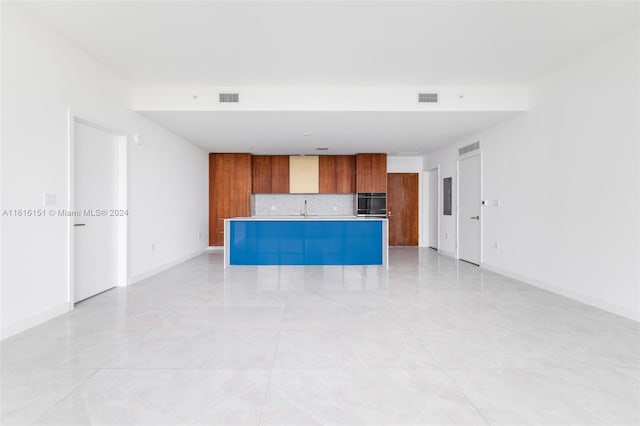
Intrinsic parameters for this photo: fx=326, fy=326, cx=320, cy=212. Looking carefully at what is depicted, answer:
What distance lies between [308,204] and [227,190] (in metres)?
2.21

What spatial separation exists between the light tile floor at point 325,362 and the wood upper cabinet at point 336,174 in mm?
4991

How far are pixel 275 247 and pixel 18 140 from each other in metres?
3.93

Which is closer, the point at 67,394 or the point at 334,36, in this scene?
the point at 67,394

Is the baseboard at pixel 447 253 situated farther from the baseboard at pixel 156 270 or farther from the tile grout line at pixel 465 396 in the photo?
the baseboard at pixel 156 270

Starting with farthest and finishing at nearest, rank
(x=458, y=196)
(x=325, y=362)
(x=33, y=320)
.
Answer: (x=458, y=196) → (x=33, y=320) → (x=325, y=362)

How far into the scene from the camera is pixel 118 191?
15.1 ft

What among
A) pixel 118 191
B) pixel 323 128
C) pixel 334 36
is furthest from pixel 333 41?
pixel 118 191

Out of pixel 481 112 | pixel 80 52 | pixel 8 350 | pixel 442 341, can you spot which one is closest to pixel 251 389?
pixel 442 341

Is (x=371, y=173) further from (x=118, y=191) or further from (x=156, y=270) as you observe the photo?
(x=118, y=191)

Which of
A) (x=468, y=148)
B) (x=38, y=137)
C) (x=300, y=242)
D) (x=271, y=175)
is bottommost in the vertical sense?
(x=300, y=242)

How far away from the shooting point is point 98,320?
3213 millimetres

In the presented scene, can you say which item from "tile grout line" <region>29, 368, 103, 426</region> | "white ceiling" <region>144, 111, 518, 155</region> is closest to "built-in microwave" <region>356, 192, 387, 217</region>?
"white ceiling" <region>144, 111, 518, 155</region>

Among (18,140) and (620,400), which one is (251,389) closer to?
(620,400)

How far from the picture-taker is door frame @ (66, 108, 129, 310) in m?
3.50
